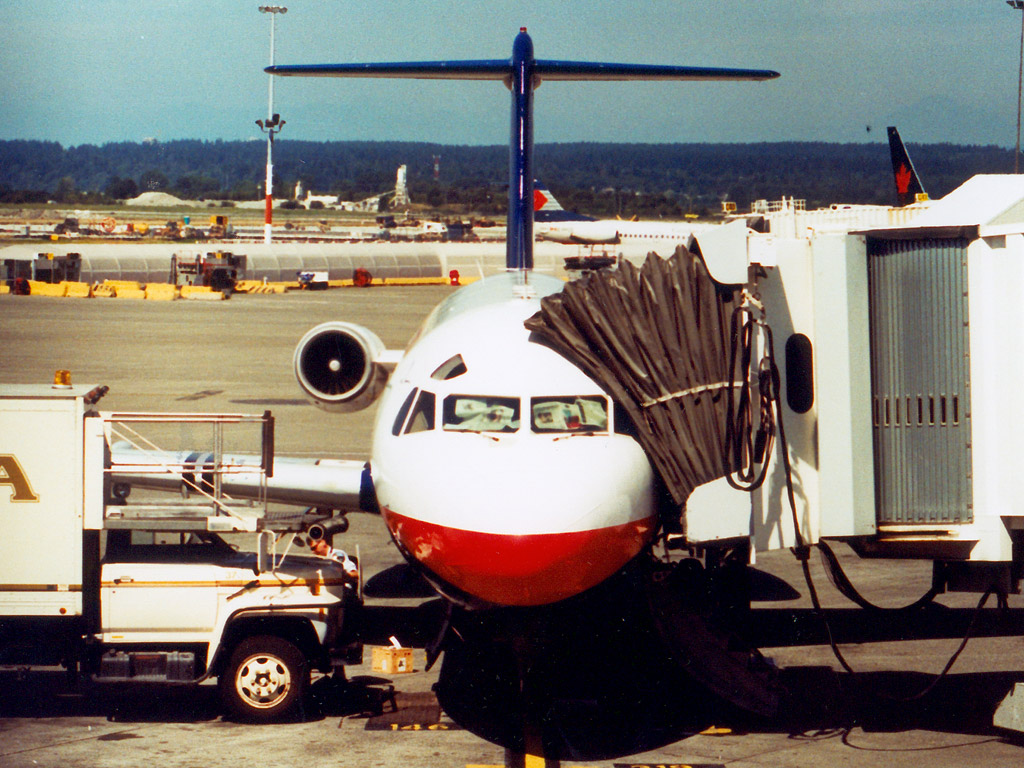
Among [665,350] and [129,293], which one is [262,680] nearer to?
[665,350]

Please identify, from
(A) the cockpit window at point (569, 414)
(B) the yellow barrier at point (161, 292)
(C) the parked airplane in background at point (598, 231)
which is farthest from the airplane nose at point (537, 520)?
(C) the parked airplane in background at point (598, 231)

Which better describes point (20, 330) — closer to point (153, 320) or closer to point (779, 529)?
point (153, 320)

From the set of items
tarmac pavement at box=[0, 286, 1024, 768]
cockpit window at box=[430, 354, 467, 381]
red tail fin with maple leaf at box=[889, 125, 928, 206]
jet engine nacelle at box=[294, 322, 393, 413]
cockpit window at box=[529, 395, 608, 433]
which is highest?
red tail fin with maple leaf at box=[889, 125, 928, 206]

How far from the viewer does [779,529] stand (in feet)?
36.2

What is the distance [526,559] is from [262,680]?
3.33 metres

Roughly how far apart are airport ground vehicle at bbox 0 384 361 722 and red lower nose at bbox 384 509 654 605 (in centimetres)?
192

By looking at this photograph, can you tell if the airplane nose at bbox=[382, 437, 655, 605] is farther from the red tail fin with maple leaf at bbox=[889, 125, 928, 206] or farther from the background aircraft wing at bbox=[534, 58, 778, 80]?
the red tail fin with maple leaf at bbox=[889, 125, 928, 206]

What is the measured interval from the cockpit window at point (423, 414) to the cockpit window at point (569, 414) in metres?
1.01

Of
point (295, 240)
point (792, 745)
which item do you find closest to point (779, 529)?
point (792, 745)

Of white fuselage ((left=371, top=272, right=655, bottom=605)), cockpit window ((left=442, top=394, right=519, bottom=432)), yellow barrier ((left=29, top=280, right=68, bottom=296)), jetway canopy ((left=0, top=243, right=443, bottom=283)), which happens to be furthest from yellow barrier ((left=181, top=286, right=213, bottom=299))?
cockpit window ((left=442, top=394, right=519, bottom=432))

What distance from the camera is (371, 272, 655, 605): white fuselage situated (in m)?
10.2

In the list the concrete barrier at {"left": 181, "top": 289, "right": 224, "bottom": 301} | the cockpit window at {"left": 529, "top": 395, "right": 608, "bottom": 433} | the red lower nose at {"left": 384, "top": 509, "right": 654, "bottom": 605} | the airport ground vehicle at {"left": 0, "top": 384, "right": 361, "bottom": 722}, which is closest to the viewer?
the red lower nose at {"left": 384, "top": 509, "right": 654, "bottom": 605}

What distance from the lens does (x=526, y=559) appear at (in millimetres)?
10125

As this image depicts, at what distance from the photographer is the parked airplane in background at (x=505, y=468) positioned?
10195 mm
